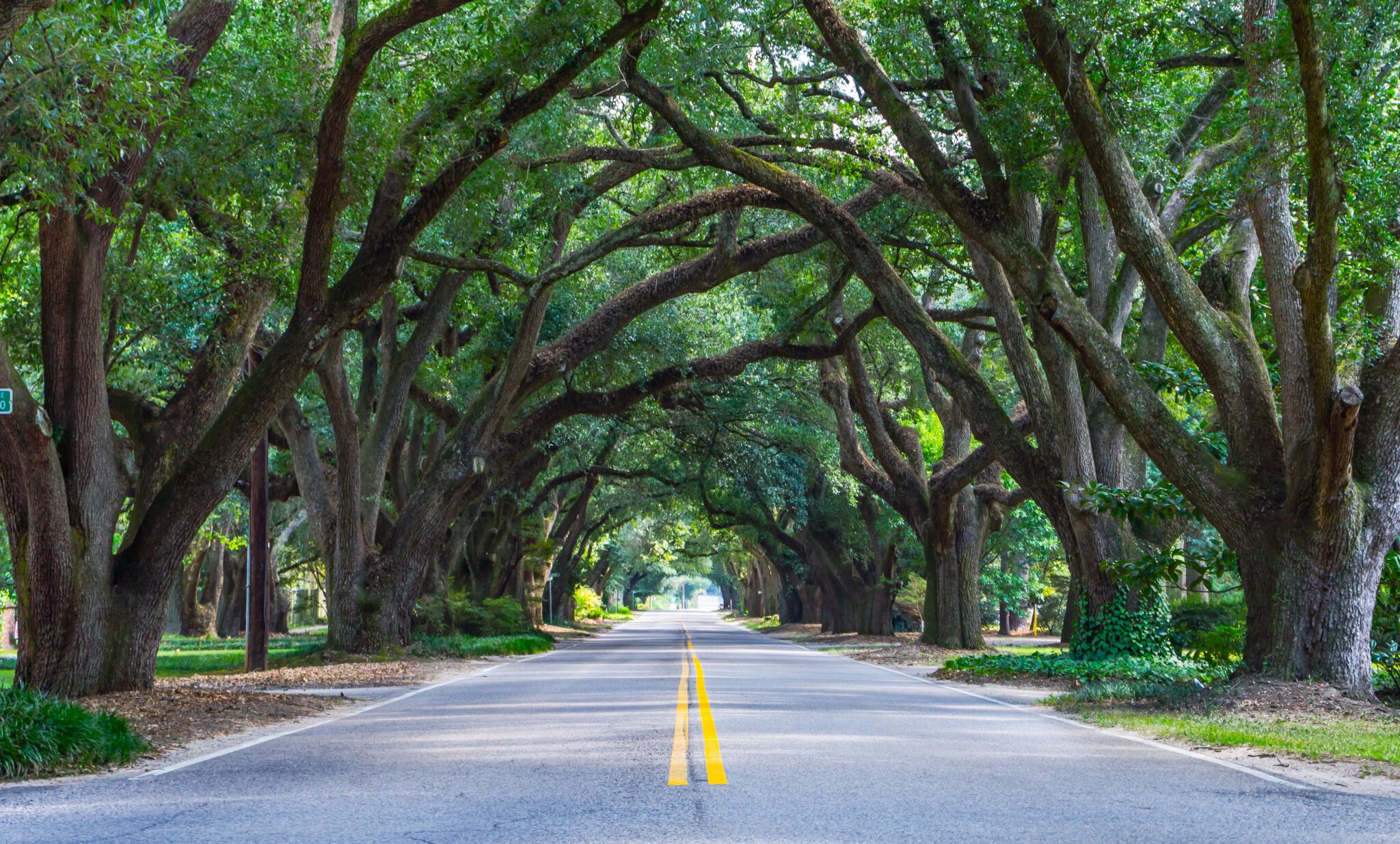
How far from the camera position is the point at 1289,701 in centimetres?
1215

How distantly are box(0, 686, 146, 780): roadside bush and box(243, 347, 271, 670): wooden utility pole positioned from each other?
32.5 feet

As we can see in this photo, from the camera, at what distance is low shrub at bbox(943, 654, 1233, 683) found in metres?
16.1

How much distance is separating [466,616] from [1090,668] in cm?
1852

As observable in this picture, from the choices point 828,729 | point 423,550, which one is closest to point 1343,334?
point 828,729

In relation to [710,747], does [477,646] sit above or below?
below

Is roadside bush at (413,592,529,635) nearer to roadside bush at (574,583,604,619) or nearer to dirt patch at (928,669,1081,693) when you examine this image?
dirt patch at (928,669,1081,693)

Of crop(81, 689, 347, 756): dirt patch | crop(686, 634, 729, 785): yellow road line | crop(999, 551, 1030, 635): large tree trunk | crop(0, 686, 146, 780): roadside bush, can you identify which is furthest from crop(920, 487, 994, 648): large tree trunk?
crop(0, 686, 146, 780): roadside bush

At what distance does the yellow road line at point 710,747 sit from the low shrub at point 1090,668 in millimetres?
5276

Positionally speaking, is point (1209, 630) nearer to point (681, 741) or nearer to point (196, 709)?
point (681, 741)

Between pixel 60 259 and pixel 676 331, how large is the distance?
14.3 m

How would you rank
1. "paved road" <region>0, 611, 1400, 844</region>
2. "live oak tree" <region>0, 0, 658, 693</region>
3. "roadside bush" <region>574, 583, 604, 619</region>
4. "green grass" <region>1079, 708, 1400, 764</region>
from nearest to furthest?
"paved road" <region>0, 611, 1400, 844</region> → "green grass" <region>1079, 708, 1400, 764</region> → "live oak tree" <region>0, 0, 658, 693</region> → "roadside bush" <region>574, 583, 604, 619</region>

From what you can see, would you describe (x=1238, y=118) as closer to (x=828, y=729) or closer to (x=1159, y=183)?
(x=1159, y=183)

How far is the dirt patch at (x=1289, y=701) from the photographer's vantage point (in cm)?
1180

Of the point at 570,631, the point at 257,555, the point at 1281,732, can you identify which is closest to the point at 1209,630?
the point at 1281,732
